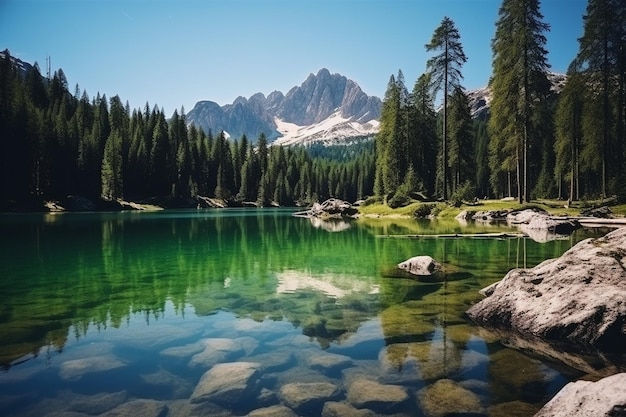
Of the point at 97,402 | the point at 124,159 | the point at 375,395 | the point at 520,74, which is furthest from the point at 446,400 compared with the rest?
the point at 124,159

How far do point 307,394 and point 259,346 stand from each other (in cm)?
253

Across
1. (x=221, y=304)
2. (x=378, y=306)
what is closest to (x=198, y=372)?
(x=221, y=304)

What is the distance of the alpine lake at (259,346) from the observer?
6316mm

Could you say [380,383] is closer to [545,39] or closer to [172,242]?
[172,242]

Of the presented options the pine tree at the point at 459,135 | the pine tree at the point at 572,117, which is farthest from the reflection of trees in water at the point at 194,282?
the pine tree at the point at 459,135

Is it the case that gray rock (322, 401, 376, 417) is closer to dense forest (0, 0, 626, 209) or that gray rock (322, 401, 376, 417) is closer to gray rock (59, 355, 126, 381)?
gray rock (59, 355, 126, 381)

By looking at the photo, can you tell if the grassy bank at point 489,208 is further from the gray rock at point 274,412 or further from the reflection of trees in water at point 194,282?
the gray rock at point 274,412

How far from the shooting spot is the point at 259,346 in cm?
882

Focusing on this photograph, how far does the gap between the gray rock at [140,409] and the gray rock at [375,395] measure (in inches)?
115

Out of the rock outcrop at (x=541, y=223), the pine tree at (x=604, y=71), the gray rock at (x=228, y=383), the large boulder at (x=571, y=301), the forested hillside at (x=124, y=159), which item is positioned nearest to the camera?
the gray rock at (x=228, y=383)

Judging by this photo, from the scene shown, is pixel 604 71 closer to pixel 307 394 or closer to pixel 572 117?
pixel 572 117

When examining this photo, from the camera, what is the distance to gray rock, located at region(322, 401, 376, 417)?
5875 mm

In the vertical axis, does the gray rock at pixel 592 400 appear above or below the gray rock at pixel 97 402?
above

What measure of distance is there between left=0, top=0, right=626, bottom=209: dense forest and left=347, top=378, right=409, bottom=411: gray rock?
40.2 m
